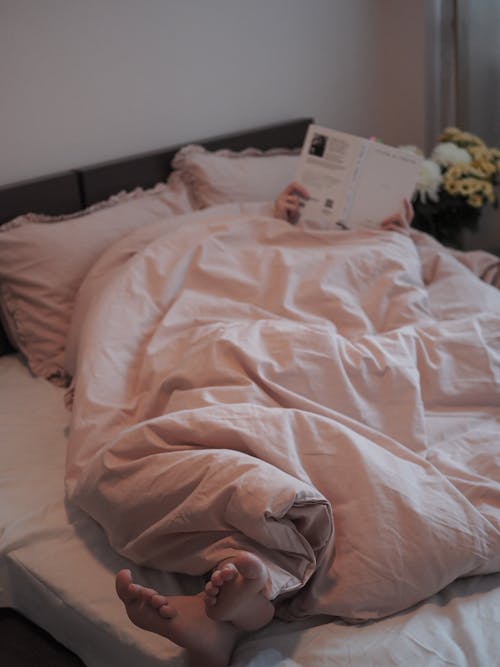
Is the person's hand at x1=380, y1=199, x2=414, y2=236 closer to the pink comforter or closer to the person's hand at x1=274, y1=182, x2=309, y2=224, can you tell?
the pink comforter

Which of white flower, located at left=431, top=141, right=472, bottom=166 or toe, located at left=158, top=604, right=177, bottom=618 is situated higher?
white flower, located at left=431, top=141, right=472, bottom=166

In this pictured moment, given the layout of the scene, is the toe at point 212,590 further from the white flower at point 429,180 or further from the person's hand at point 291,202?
the white flower at point 429,180

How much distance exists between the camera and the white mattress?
109 cm

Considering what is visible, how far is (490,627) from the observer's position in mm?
1110

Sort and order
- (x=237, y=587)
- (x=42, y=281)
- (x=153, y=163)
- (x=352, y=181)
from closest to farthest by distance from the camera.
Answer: (x=237, y=587) → (x=42, y=281) → (x=352, y=181) → (x=153, y=163)

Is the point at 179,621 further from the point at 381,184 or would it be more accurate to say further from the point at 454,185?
the point at 454,185

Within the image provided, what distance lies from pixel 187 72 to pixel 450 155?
891mm

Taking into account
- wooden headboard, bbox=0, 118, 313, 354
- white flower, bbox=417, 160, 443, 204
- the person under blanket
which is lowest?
the person under blanket

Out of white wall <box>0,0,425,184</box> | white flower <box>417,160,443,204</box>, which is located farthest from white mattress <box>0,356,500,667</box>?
white flower <box>417,160,443,204</box>

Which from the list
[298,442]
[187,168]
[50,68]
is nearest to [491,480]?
[298,442]

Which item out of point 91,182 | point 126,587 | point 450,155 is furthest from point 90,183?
point 126,587

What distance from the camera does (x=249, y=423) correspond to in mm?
1252

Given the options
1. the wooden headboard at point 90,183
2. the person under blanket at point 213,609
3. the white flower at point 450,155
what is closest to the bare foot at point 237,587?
the person under blanket at point 213,609

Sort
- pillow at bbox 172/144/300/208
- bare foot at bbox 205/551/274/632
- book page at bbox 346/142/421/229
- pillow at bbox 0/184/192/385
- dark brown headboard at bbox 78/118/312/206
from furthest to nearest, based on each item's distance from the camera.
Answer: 1. pillow at bbox 172/144/300/208
2. dark brown headboard at bbox 78/118/312/206
3. book page at bbox 346/142/421/229
4. pillow at bbox 0/184/192/385
5. bare foot at bbox 205/551/274/632
